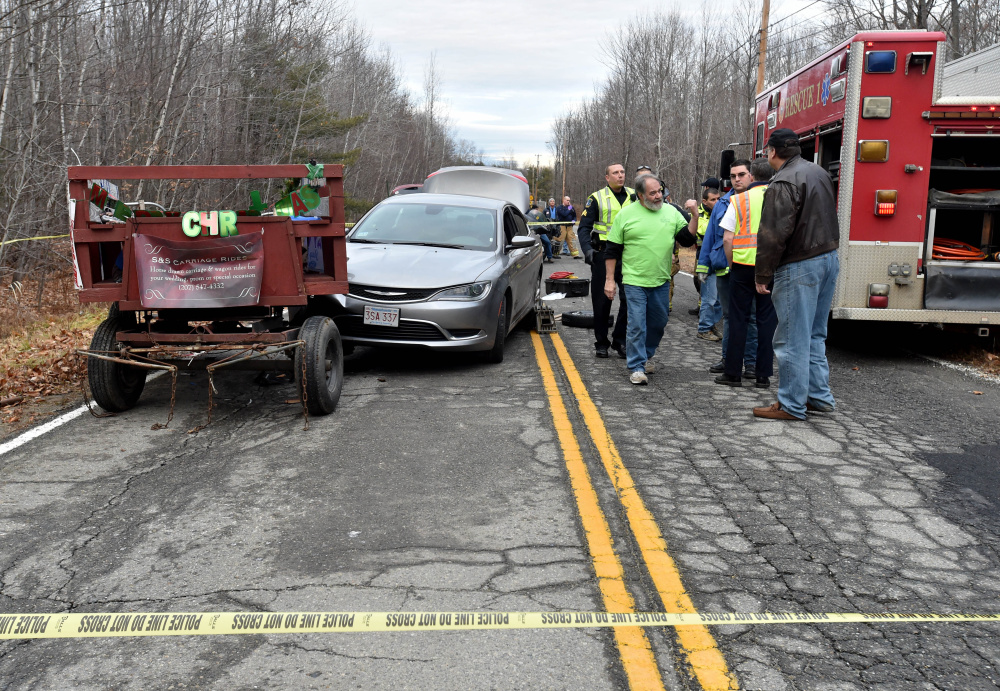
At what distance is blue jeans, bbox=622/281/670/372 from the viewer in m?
7.89

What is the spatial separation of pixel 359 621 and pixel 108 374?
3.94 meters

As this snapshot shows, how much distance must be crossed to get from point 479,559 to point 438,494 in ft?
3.12

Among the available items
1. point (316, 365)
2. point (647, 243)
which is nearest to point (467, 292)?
point (647, 243)

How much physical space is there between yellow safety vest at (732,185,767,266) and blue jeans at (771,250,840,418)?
36.9 inches

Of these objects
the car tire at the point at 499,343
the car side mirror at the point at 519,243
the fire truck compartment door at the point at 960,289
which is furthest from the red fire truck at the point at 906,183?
the car tire at the point at 499,343

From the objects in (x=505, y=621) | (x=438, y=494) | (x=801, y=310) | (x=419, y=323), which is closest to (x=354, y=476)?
(x=438, y=494)

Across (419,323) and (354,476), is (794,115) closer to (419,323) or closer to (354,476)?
(419,323)

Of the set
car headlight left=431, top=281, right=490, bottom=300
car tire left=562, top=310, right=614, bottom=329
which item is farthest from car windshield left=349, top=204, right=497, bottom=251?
car tire left=562, top=310, right=614, bottom=329

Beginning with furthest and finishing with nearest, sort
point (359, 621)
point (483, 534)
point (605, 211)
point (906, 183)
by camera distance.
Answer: point (605, 211), point (906, 183), point (483, 534), point (359, 621)

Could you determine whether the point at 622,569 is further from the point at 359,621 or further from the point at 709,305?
the point at 709,305

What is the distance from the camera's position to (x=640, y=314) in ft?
26.0

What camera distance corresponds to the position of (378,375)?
26.7 ft

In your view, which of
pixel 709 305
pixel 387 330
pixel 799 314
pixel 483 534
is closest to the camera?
pixel 483 534

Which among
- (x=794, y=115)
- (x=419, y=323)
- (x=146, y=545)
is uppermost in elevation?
(x=794, y=115)
